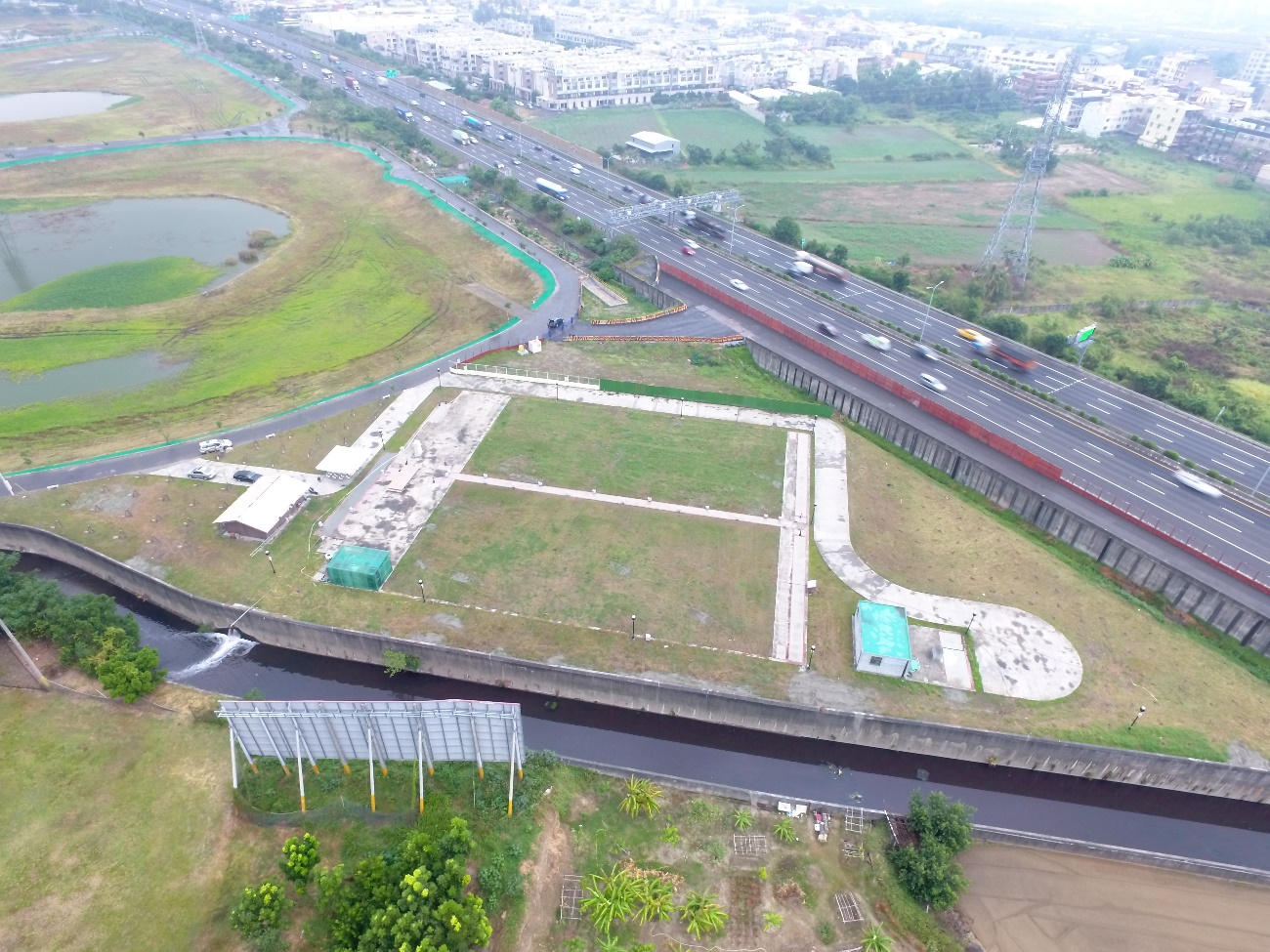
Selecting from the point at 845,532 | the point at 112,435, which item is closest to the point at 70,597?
the point at 112,435

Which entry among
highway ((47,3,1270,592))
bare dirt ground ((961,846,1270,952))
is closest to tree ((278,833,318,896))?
bare dirt ground ((961,846,1270,952))

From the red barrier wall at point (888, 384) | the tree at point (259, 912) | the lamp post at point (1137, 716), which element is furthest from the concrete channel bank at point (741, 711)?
the red barrier wall at point (888, 384)

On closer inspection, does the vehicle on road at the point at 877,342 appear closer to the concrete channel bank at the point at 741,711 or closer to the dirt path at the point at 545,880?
the concrete channel bank at the point at 741,711

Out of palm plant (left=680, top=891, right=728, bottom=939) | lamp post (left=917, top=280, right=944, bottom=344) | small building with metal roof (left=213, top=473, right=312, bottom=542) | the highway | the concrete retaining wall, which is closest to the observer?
palm plant (left=680, top=891, right=728, bottom=939)

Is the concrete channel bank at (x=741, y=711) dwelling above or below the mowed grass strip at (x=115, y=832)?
above

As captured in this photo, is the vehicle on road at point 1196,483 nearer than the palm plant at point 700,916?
No

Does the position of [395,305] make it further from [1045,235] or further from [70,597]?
[1045,235]

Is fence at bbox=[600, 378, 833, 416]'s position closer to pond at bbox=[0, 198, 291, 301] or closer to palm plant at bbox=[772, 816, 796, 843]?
palm plant at bbox=[772, 816, 796, 843]
